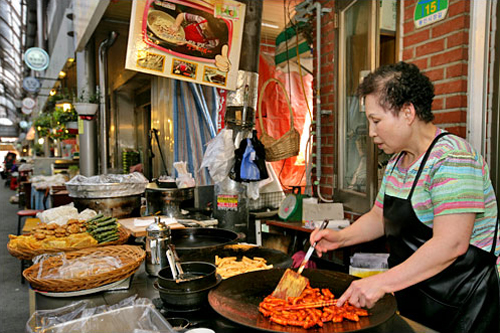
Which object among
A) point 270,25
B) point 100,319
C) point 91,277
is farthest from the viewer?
point 270,25

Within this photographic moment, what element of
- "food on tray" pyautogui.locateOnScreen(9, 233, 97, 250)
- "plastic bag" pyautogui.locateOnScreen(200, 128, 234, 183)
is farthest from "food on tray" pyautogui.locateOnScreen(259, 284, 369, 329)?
"plastic bag" pyautogui.locateOnScreen(200, 128, 234, 183)

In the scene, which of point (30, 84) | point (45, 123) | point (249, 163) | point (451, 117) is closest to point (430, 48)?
point (451, 117)

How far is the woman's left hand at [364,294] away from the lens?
4.05 ft

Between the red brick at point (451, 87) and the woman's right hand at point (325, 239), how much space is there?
1.29m

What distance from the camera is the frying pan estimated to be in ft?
3.60

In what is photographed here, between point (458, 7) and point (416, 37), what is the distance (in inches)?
14.0

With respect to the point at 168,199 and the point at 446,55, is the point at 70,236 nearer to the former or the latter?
the point at 168,199

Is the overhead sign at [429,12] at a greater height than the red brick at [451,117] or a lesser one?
greater

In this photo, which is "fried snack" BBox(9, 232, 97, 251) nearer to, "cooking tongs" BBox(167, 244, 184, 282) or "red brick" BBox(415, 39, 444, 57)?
"cooking tongs" BBox(167, 244, 184, 282)

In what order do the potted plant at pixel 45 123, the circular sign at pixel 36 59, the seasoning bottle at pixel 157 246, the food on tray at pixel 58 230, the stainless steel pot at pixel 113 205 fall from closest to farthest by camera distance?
1. the seasoning bottle at pixel 157 246
2. the food on tray at pixel 58 230
3. the stainless steel pot at pixel 113 205
4. the potted plant at pixel 45 123
5. the circular sign at pixel 36 59

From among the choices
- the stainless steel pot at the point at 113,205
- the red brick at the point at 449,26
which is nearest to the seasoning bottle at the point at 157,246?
the stainless steel pot at the point at 113,205

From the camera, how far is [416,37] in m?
2.62

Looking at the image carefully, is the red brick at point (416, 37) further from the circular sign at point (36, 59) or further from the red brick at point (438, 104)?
the circular sign at point (36, 59)

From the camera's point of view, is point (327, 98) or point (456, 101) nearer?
point (456, 101)
